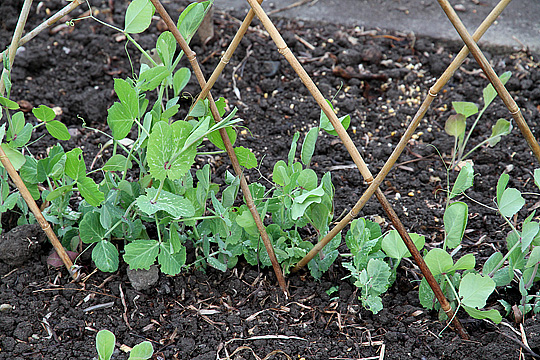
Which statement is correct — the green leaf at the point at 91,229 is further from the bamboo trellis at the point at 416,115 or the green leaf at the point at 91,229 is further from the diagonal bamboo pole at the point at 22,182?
the bamboo trellis at the point at 416,115

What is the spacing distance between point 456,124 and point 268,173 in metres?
0.70

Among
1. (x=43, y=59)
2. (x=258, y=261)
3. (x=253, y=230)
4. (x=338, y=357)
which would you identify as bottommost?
(x=338, y=357)

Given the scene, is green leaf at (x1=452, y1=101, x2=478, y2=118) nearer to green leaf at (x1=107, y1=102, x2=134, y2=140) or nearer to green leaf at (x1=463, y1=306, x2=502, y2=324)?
green leaf at (x1=463, y1=306, x2=502, y2=324)

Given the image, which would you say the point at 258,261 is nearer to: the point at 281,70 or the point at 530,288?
the point at 530,288

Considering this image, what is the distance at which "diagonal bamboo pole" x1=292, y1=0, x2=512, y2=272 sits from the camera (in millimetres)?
1104

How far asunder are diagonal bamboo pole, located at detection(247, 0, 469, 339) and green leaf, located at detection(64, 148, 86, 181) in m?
0.55

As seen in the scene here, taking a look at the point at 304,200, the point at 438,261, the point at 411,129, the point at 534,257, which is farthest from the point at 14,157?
the point at 534,257

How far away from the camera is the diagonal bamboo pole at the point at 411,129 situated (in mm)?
1104

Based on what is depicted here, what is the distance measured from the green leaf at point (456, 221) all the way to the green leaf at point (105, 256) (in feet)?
2.85

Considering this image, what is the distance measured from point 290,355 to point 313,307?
18 cm

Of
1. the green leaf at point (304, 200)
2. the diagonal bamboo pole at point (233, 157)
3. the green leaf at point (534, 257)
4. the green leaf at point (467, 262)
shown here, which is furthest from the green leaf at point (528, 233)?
the diagonal bamboo pole at point (233, 157)

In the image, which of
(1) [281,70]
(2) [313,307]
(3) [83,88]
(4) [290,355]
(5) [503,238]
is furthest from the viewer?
(1) [281,70]

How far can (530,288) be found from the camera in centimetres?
154

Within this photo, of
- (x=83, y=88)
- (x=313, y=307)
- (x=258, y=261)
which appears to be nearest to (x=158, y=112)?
(x=258, y=261)
